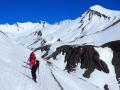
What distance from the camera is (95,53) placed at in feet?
386

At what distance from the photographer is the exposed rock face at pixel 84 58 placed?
4301 inches

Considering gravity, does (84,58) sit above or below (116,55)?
above

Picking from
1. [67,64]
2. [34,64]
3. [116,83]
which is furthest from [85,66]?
[34,64]

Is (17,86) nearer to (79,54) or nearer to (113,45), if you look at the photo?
(79,54)

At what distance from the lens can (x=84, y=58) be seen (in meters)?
116

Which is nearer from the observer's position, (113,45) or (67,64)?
(67,64)

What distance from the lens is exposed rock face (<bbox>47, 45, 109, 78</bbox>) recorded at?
358 feet

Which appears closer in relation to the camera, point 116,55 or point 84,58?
point 84,58

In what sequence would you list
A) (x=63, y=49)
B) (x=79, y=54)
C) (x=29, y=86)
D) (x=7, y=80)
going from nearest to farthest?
(x=7, y=80) < (x=29, y=86) < (x=79, y=54) < (x=63, y=49)

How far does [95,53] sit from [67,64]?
10961 millimetres

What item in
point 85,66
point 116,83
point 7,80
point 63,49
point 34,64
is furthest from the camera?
point 63,49

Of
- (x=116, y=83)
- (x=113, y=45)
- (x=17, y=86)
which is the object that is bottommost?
(x=17, y=86)

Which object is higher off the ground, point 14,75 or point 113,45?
point 113,45

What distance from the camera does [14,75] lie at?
1148 inches
